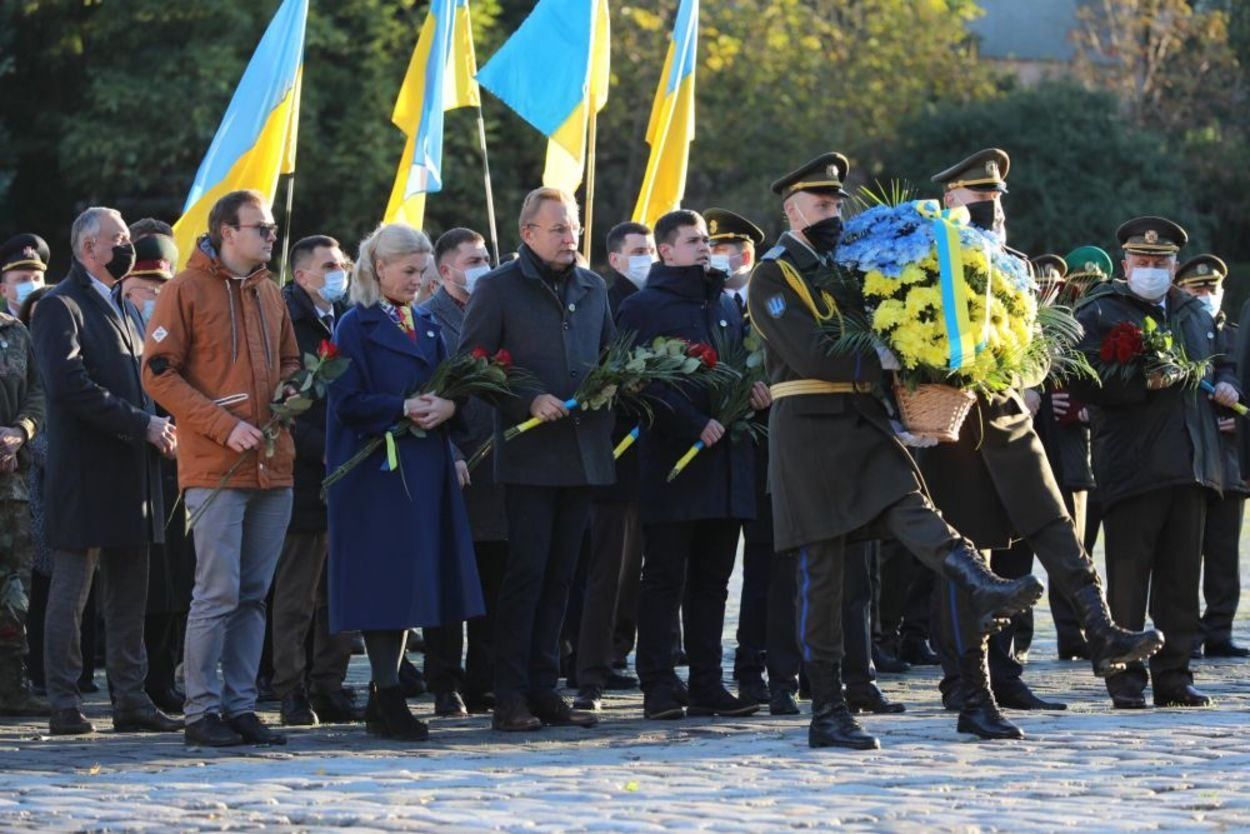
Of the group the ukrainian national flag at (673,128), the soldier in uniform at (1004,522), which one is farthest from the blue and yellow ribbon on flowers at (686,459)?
the ukrainian national flag at (673,128)

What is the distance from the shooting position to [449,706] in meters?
10.7

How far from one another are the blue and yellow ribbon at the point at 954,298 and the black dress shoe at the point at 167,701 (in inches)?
170

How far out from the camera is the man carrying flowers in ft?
34.0

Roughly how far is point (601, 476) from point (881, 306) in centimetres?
176

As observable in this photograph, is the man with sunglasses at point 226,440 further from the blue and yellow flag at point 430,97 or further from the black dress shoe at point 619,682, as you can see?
the blue and yellow flag at point 430,97

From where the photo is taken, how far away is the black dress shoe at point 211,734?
9211mm

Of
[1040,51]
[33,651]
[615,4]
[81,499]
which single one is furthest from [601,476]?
[1040,51]

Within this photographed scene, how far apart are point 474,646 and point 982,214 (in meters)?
3.12

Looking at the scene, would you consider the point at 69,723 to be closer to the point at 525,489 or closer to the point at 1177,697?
the point at 525,489

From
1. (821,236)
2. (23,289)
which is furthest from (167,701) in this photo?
(821,236)

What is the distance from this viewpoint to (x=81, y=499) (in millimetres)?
10047

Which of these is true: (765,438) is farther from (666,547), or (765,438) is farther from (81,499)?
(81,499)

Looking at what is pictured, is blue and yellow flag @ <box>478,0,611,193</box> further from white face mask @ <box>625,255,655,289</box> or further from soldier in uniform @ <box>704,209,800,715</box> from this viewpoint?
soldier in uniform @ <box>704,209,800,715</box>

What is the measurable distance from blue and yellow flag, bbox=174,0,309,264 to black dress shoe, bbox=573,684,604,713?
3.49 m
